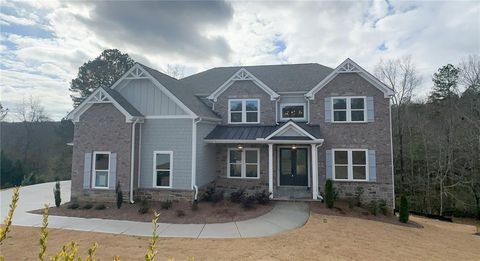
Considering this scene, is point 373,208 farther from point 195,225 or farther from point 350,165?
point 195,225

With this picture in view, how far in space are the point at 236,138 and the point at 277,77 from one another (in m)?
6.84

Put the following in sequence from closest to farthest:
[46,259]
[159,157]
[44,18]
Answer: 1. [46,259]
2. [44,18]
3. [159,157]

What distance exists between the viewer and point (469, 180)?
67.1 feet

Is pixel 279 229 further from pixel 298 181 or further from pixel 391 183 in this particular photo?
pixel 391 183

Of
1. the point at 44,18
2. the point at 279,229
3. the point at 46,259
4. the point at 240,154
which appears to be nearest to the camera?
the point at 46,259

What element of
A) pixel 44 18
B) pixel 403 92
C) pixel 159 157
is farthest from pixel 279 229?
pixel 403 92

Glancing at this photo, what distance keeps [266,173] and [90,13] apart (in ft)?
45.2

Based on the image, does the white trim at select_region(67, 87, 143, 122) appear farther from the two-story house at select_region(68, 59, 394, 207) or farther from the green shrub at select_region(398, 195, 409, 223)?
the green shrub at select_region(398, 195, 409, 223)

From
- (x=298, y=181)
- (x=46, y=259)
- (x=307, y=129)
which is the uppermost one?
(x=307, y=129)

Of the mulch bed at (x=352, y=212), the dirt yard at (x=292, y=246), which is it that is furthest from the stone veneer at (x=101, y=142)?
the mulch bed at (x=352, y=212)

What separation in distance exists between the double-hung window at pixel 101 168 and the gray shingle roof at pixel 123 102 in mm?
2539

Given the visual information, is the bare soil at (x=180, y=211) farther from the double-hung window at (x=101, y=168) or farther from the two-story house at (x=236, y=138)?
the double-hung window at (x=101, y=168)

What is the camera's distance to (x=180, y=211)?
12.0m

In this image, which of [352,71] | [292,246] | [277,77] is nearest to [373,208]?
[292,246]
